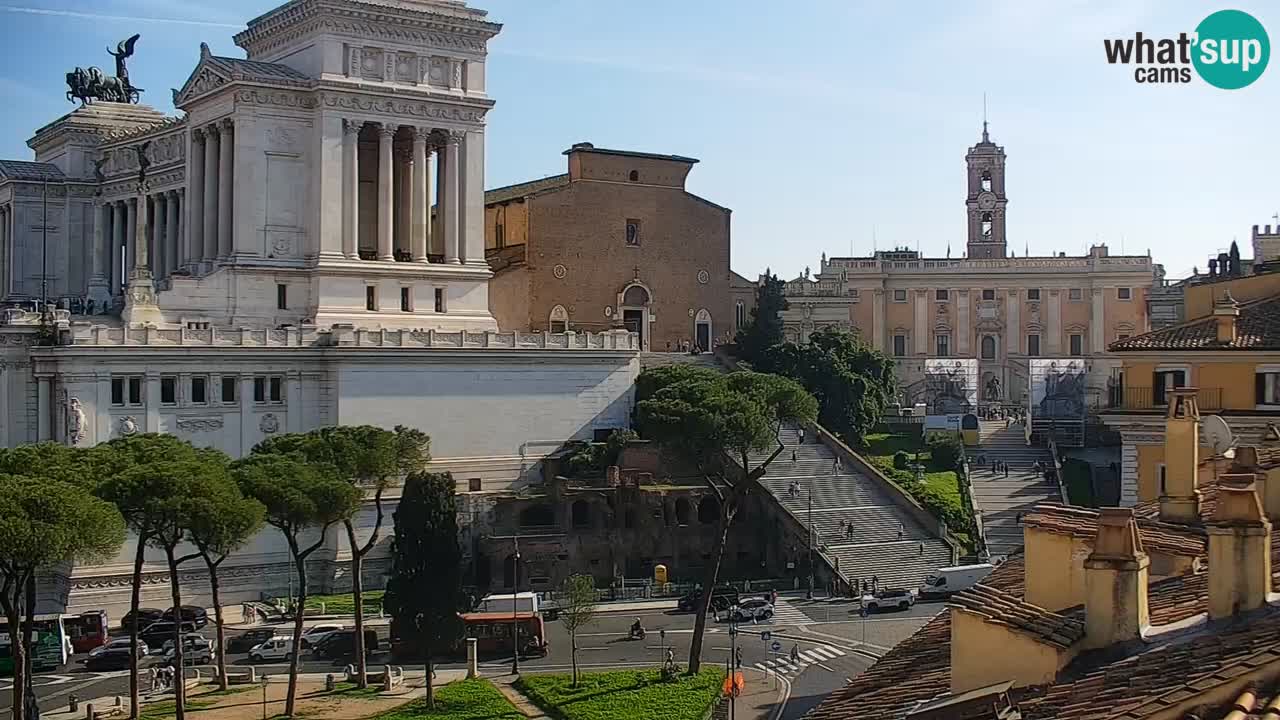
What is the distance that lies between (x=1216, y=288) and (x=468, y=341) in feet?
107

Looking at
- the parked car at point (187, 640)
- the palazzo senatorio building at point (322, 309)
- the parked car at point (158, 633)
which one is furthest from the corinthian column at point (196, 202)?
the parked car at point (187, 640)

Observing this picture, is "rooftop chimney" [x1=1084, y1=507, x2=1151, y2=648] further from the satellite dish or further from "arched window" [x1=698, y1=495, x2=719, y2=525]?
"arched window" [x1=698, y1=495, x2=719, y2=525]

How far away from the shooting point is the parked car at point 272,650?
4647 centimetres

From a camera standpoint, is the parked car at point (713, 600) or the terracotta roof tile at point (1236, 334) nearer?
the terracotta roof tile at point (1236, 334)

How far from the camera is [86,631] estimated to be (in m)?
48.7

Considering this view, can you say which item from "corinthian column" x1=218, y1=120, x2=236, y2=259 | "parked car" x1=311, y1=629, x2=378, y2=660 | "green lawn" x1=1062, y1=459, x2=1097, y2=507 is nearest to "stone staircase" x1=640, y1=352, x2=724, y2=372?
"green lawn" x1=1062, y1=459, x2=1097, y2=507

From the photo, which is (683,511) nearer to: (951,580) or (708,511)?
(708,511)

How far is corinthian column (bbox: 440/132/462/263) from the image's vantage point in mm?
69062

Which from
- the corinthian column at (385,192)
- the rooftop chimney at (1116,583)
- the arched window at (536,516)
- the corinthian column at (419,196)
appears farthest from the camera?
the corinthian column at (419,196)

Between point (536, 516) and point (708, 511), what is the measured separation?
7.31 metres

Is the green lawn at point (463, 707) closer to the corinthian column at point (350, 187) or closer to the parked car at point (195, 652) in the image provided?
the parked car at point (195, 652)

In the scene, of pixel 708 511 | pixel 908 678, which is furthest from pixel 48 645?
pixel 908 678

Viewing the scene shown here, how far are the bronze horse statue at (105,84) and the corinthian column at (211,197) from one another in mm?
22686

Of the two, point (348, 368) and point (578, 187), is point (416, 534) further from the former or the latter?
point (578, 187)
